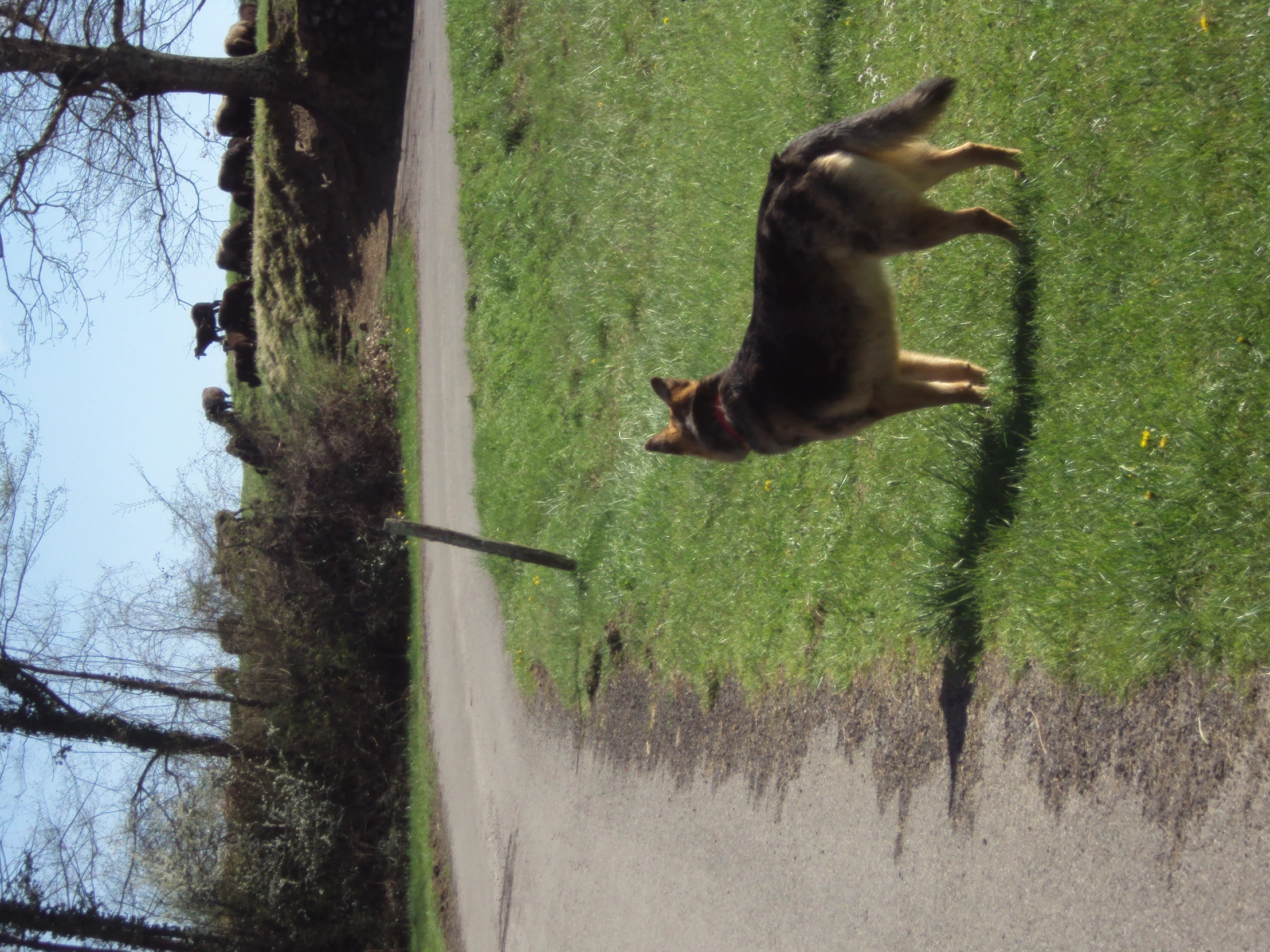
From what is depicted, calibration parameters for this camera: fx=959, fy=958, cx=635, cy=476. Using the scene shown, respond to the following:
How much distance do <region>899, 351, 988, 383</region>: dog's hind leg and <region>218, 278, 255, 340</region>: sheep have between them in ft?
66.0

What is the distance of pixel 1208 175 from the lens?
4.77 meters

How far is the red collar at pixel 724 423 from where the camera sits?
6.63 m

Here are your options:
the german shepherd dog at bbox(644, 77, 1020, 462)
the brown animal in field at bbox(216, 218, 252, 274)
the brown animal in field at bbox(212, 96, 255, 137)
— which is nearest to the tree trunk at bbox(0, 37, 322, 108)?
the brown animal in field at bbox(212, 96, 255, 137)

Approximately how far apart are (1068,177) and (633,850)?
6616mm

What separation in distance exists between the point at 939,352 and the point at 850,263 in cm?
145

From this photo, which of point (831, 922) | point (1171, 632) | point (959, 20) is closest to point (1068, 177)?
point (959, 20)

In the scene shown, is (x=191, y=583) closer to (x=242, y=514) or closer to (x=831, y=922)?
(x=242, y=514)

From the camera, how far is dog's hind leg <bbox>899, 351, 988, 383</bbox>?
19.1 ft

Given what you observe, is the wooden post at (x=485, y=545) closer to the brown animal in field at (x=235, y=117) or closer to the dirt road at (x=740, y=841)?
the dirt road at (x=740, y=841)

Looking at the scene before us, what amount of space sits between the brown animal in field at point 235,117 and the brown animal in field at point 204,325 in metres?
4.01

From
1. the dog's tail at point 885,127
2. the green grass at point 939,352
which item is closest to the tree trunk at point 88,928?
the green grass at point 939,352

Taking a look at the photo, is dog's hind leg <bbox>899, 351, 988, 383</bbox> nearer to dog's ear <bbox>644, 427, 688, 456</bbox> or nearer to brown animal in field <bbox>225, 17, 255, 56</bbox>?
dog's ear <bbox>644, 427, 688, 456</bbox>

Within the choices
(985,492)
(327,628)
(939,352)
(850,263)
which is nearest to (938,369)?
(939,352)

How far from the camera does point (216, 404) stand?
23.5 meters
